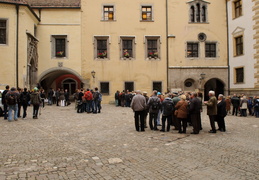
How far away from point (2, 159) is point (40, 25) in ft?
69.4

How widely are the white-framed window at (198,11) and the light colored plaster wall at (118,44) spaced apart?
3193 mm

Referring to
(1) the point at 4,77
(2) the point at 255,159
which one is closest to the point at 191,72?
(1) the point at 4,77

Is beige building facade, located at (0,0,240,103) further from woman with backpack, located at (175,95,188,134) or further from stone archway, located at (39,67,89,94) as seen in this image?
woman with backpack, located at (175,95,188,134)

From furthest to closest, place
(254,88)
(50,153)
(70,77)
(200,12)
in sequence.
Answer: (70,77)
(200,12)
(254,88)
(50,153)

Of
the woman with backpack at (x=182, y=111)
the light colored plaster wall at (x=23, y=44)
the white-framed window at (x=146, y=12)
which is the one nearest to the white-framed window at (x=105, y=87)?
the light colored plaster wall at (x=23, y=44)

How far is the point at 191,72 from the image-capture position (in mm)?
25344

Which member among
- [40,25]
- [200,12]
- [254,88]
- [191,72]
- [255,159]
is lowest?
[255,159]

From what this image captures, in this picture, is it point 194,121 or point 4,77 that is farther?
point 4,77

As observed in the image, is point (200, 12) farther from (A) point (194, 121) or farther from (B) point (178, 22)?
(A) point (194, 121)

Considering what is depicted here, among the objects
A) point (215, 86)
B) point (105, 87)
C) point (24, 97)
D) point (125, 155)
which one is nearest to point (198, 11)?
point (215, 86)

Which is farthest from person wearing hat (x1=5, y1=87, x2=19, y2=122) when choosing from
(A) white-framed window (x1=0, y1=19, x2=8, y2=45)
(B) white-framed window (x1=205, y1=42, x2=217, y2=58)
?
(B) white-framed window (x1=205, y1=42, x2=217, y2=58)

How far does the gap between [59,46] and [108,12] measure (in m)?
6.34

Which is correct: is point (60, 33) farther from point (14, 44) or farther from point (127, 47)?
point (127, 47)

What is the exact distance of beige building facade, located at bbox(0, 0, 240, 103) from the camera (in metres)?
24.4
